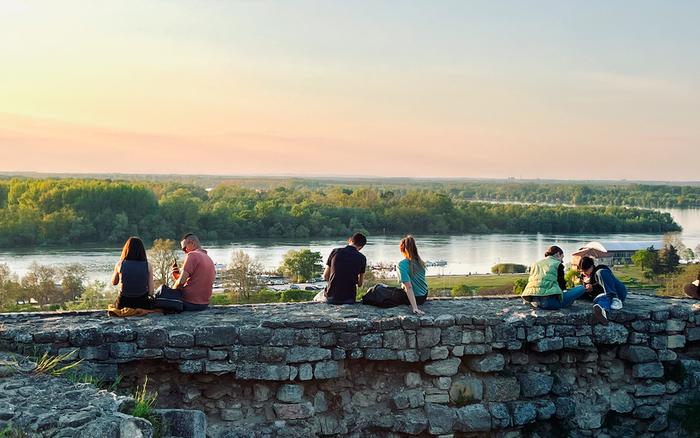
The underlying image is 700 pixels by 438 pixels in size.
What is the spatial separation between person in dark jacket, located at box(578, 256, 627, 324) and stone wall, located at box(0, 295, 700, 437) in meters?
0.12

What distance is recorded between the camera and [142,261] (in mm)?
7141

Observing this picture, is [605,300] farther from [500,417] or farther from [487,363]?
[500,417]

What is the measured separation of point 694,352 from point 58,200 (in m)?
60.2

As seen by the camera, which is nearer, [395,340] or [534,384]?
[395,340]

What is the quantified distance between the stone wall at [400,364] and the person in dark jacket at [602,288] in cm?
12

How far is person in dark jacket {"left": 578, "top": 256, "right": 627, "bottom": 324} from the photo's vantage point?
7.47 metres

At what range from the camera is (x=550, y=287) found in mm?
7508

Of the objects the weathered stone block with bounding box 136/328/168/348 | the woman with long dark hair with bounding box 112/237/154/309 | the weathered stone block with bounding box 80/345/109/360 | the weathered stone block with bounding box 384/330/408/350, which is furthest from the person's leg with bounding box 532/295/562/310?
the weathered stone block with bounding box 80/345/109/360

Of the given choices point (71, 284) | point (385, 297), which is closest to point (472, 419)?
point (385, 297)

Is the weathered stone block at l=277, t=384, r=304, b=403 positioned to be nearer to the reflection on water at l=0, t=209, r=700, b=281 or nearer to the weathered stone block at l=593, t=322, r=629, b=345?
the weathered stone block at l=593, t=322, r=629, b=345

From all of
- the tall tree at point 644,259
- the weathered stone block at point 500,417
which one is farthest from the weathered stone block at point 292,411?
the tall tree at point 644,259

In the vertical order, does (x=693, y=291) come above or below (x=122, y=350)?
above

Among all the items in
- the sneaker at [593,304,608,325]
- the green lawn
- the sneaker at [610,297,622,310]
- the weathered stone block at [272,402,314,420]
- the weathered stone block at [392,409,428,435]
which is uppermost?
the sneaker at [610,297,622,310]

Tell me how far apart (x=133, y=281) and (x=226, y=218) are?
5228 cm
